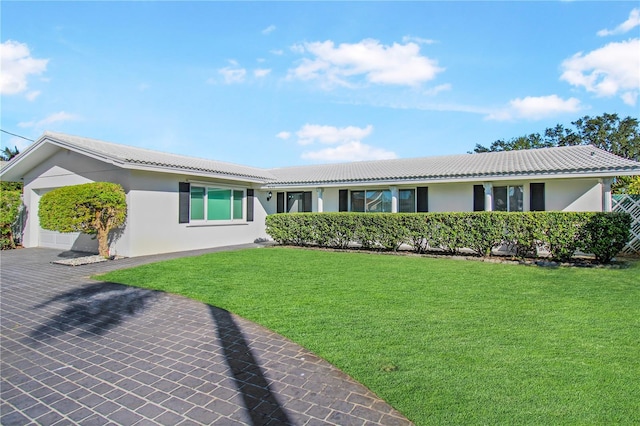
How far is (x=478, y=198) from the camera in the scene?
46.4 feet

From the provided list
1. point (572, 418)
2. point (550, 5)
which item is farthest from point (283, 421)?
point (550, 5)

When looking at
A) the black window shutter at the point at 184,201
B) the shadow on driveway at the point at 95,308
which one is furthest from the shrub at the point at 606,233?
the black window shutter at the point at 184,201

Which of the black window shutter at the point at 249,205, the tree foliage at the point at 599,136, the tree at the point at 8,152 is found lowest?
Answer: the black window shutter at the point at 249,205

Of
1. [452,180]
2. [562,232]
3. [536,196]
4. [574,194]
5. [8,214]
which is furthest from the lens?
[8,214]

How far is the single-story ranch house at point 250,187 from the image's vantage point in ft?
39.8

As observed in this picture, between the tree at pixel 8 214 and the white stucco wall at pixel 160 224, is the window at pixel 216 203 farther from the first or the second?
the tree at pixel 8 214

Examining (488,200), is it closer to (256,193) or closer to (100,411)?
(256,193)

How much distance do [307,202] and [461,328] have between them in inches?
542

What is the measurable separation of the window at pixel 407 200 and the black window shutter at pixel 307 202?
15.4 ft

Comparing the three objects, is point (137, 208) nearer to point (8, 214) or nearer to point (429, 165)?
point (8, 214)

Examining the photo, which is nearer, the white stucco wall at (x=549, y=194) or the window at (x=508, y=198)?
the white stucco wall at (x=549, y=194)

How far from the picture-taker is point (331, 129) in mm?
32656

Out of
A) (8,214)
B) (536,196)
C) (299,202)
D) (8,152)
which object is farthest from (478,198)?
(8,152)

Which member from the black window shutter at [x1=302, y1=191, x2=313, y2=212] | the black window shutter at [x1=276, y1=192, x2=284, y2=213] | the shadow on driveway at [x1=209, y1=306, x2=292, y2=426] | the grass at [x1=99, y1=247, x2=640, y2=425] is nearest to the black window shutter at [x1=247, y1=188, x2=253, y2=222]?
the black window shutter at [x1=276, y1=192, x2=284, y2=213]
